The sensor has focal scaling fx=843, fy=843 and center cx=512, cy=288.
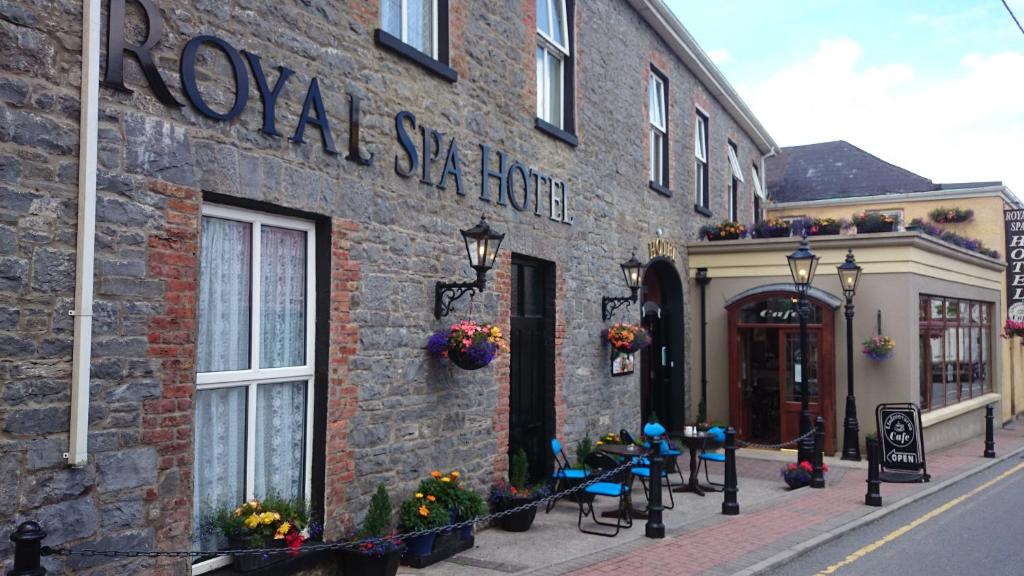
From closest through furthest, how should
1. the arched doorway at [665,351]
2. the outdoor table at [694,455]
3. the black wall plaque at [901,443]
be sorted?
the outdoor table at [694,455]
the black wall plaque at [901,443]
the arched doorway at [665,351]

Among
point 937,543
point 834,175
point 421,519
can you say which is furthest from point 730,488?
point 834,175

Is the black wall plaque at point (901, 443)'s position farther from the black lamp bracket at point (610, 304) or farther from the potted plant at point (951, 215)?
the potted plant at point (951, 215)

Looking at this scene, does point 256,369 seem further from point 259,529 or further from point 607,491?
point 607,491

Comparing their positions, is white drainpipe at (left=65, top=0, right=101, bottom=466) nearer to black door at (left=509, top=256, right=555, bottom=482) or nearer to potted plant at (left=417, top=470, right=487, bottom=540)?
potted plant at (left=417, top=470, right=487, bottom=540)

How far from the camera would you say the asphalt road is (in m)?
8.07

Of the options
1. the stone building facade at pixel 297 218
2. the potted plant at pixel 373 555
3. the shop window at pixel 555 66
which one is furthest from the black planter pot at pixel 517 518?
the shop window at pixel 555 66

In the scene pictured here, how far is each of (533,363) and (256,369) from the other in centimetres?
496

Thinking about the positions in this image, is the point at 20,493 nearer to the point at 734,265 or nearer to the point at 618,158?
the point at 618,158

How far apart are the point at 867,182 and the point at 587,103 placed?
66.0 ft

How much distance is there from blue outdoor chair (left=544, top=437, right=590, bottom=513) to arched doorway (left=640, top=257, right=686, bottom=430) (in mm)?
5200

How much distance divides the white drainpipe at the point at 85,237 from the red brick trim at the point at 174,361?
0.49m

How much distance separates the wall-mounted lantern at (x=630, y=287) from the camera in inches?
484

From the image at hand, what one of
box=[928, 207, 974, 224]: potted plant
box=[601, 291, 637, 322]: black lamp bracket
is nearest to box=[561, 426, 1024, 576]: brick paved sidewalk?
box=[601, 291, 637, 322]: black lamp bracket

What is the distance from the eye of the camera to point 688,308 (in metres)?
16.7
